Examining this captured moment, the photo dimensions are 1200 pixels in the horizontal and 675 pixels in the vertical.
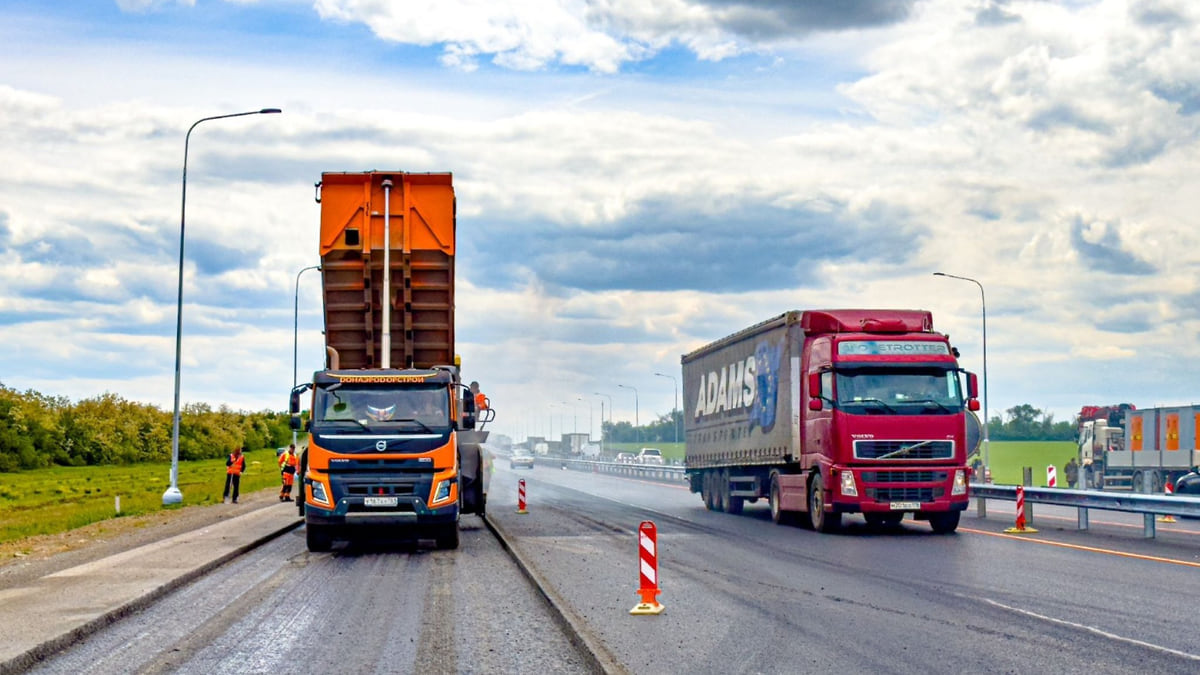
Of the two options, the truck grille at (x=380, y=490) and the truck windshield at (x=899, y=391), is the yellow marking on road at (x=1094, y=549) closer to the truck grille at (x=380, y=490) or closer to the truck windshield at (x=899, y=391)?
the truck windshield at (x=899, y=391)

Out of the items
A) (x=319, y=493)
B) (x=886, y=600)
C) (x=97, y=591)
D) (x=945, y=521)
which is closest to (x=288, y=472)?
(x=319, y=493)

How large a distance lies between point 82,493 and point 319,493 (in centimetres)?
3587

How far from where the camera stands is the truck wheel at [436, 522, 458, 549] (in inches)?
787

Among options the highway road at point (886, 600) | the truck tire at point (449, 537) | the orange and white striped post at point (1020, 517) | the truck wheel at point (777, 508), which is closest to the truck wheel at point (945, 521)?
the highway road at point (886, 600)

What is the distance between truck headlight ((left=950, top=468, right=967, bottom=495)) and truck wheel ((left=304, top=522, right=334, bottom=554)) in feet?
35.3

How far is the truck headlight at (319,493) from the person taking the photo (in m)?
19.3

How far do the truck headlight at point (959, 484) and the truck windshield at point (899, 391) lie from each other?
1.13 metres

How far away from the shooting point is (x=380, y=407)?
766 inches

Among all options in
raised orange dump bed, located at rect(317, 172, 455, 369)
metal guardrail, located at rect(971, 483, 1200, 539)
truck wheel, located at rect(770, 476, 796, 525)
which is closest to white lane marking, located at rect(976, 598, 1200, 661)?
metal guardrail, located at rect(971, 483, 1200, 539)

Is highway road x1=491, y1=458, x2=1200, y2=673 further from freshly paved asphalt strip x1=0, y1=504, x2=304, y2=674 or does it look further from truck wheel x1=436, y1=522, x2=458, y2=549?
freshly paved asphalt strip x1=0, y1=504, x2=304, y2=674

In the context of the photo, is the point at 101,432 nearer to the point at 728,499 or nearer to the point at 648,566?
the point at 728,499

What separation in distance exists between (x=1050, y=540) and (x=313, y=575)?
11.9 meters

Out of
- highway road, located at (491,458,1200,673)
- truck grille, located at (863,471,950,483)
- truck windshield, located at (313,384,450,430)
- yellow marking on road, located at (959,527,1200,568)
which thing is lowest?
highway road, located at (491,458,1200,673)

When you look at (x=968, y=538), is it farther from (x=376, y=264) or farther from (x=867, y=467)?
(x=376, y=264)
